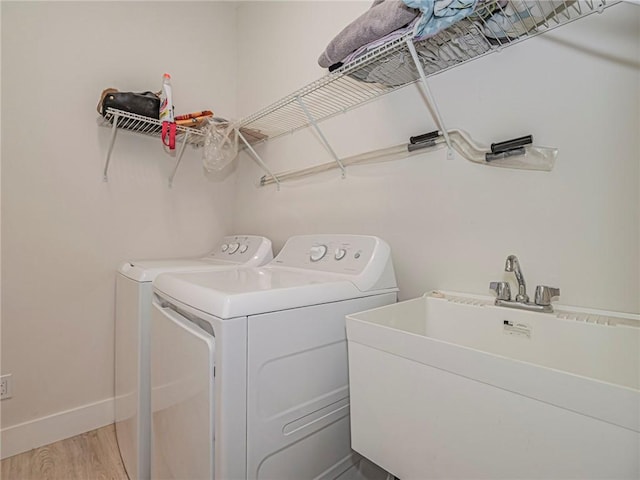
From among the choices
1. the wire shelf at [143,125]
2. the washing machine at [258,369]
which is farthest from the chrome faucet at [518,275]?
the wire shelf at [143,125]

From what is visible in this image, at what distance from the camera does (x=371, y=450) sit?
88cm

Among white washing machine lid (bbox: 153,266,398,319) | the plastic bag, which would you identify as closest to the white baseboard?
white washing machine lid (bbox: 153,266,398,319)

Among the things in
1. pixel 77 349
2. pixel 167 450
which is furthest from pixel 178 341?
pixel 77 349

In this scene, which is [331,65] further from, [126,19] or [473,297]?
[126,19]

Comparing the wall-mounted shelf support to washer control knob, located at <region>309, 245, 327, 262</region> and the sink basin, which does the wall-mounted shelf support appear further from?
the sink basin

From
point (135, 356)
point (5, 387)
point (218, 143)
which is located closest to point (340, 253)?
point (135, 356)

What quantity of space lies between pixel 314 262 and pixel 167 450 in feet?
2.68

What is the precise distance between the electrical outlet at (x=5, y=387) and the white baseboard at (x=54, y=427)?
154mm

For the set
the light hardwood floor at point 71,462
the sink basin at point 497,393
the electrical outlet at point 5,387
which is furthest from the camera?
the electrical outlet at point 5,387

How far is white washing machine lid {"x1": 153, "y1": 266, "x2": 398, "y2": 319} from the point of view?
0.85 meters

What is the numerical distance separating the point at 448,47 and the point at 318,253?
2.79 ft

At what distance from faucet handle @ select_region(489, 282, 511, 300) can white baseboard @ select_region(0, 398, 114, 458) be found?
6.69 feet

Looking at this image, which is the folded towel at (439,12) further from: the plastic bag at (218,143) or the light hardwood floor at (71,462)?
the light hardwood floor at (71,462)

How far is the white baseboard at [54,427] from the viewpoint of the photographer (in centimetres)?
159
